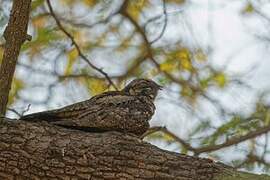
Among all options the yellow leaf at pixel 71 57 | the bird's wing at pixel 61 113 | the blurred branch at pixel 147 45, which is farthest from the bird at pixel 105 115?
the blurred branch at pixel 147 45

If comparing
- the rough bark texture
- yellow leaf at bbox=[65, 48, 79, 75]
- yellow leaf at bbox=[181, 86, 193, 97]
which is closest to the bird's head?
the rough bark texture

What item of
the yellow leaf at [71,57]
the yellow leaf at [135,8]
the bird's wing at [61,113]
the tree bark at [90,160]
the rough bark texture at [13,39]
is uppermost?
the yellow leaf at [135,8]

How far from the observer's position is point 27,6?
359cm

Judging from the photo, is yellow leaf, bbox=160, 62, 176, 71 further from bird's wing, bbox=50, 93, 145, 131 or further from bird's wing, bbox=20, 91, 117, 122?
bird's wing, bbox=20, 91, 117, 122

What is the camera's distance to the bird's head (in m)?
4.15

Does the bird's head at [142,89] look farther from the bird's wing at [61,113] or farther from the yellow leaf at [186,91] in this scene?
the yellow leaf at [186,91]

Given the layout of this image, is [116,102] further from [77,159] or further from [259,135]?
[259,135]

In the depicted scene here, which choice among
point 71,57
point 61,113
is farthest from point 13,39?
point 71,57

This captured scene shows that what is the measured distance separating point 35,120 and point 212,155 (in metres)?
2.06

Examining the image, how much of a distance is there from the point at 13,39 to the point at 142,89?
3.34 feet

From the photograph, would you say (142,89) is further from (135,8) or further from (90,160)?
(135,8)

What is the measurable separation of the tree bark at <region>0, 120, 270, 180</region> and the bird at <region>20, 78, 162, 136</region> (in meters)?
0.25

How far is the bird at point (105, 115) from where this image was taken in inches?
136

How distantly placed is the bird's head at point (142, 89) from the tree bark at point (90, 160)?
0.96 m
